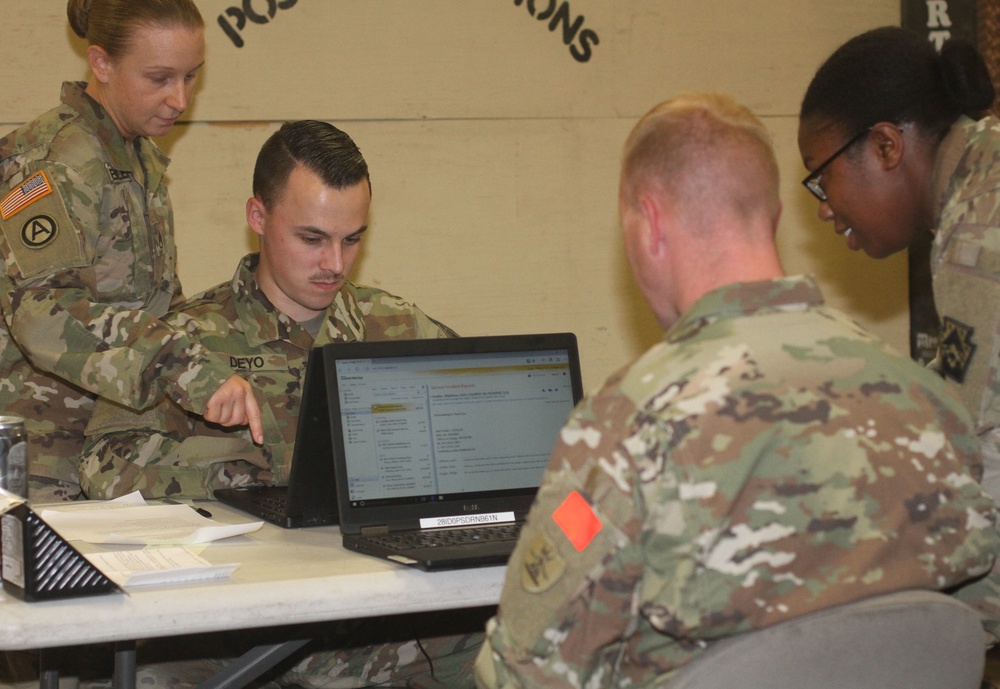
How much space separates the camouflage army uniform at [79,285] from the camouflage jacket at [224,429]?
120mm

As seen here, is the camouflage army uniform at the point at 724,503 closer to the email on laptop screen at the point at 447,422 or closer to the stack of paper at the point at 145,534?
the stack of paper at the point at 145,534

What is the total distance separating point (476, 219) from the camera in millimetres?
3422

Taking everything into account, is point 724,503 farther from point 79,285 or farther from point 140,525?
point 79,285

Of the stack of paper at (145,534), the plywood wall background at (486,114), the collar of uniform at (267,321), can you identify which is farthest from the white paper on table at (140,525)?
the plywood wall background at (486,114)

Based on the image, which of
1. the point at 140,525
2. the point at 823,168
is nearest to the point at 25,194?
the point at 140,525

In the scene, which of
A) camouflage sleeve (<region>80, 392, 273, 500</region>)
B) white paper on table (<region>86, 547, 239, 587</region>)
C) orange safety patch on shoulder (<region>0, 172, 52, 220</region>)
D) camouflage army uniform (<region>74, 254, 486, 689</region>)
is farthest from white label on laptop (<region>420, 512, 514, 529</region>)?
orange safety patch on shoulder (<region>0, 172, 52, 220</region>)

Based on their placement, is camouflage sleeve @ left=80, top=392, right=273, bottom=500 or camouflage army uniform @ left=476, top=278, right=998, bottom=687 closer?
Result: camouflage army uniform @ left=476, top=278, right=998, bottom=687

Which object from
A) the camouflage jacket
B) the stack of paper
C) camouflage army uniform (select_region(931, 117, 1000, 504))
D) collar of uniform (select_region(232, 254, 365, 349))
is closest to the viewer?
the stack of paper

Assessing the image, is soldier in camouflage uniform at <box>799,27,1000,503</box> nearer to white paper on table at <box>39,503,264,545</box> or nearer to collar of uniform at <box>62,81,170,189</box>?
white paper on table at <box>39,503,264,545</box>

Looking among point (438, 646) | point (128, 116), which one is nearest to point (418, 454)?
point (438, 646)

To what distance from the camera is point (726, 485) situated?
106 centimetres

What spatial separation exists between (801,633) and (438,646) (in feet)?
4.19

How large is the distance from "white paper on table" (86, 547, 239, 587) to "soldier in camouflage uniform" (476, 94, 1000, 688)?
42cm

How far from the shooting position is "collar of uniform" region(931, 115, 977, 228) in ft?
5.63
